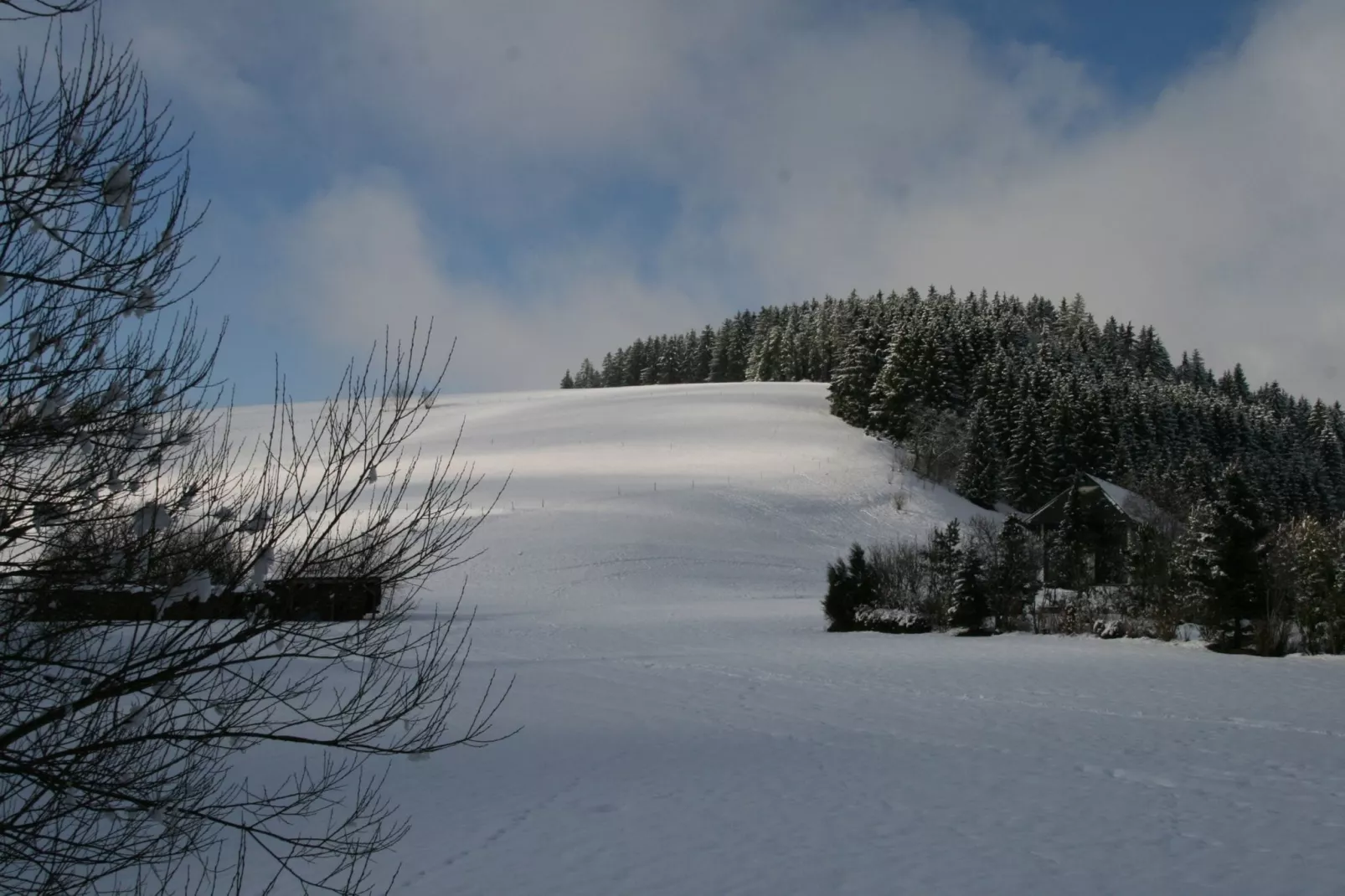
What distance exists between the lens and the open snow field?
7035mm

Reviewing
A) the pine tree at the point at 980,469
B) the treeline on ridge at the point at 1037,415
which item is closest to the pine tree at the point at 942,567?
the treeline on ridge at the point at 1037,415

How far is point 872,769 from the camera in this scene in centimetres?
986

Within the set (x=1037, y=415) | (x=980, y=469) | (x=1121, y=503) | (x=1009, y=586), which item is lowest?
(x=1009, y=586)

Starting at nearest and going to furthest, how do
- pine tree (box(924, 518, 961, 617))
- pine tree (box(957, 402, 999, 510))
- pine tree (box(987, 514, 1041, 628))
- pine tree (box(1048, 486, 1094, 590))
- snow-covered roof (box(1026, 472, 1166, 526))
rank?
pine tree (box(987, 514, 1041, 628)) → pine tree (box(924, 518, 961, 617)) → pine tree (box(1048, 486, 1094, 590)) → snow-covered roof (box(1026, 472, 1166, 526)) → pine tree (box(957, 402, 999, 510))

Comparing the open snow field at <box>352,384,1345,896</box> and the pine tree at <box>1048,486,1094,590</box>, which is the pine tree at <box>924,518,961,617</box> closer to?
the open snow field at <box>352,384,1345,896</box>

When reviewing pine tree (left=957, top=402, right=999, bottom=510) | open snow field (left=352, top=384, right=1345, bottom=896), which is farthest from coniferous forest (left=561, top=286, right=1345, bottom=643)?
open snow field (left=352, top=384, right=1345, bottom=896)

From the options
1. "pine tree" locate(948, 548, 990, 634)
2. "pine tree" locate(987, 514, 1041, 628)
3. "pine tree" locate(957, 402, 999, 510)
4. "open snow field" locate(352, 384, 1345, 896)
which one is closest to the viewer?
"open snow field" locate(352, 384, 1345, 896)

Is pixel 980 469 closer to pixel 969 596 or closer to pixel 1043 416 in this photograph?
pixel 1043 416

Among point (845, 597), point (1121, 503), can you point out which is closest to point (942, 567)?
point (845, 597)

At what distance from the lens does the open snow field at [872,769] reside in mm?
7035

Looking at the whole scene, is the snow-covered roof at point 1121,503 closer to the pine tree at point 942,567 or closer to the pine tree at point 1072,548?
the pine tree at point 1072,548

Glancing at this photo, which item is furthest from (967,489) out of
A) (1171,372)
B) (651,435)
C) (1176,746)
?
(1171,372)

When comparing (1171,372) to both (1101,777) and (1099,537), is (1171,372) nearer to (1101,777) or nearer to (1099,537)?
(1099,537)

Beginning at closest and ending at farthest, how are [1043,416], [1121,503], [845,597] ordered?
[845,597]
[1121,503]
[1043,416]
